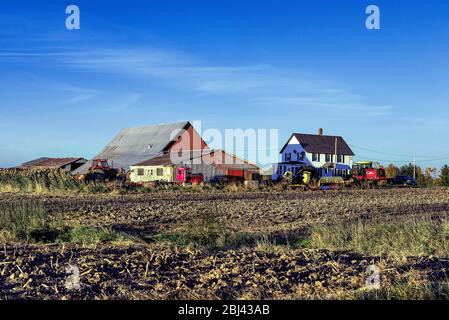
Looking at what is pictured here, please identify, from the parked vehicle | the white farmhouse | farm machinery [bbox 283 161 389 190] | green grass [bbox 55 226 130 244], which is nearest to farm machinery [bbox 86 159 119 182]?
farm machinery [bbox 283 161 389 190]

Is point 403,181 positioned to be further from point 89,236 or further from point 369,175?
point 89,236

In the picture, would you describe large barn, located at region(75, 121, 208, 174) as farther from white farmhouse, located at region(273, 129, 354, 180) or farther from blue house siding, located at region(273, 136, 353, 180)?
white farmhouse, located at region(273, 129, 354, 180)

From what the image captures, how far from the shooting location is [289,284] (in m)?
7.21

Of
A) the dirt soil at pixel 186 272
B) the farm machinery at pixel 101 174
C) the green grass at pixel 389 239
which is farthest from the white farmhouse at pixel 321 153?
the dirt soil at pixel 186 272

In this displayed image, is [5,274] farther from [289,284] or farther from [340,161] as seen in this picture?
[340,161]

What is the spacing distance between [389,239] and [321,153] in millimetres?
62404

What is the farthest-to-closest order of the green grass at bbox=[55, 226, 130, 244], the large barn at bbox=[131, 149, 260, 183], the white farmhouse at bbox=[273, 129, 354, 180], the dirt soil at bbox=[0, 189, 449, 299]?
the white farmhouse at bbox=[273, 129, 354, 180] < the large barn at bbox=[131, 149, 260, 183] < the green grass at bbox=[55, 226, 130, 244] < the dirt soil at bbox=[0, 189, 449, 299]

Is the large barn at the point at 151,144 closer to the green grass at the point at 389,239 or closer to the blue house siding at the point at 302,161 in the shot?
the blue house siding at the point at 302,161

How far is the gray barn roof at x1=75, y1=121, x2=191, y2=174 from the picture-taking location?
59.9 m

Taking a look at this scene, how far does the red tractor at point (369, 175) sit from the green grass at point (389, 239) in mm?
38402

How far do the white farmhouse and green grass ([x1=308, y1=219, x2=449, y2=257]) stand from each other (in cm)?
5726

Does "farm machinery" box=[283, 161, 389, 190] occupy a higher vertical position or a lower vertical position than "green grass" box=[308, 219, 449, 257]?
higher

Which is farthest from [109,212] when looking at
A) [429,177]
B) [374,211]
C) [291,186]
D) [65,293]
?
[429,177]

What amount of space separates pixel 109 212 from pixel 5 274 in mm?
12512
